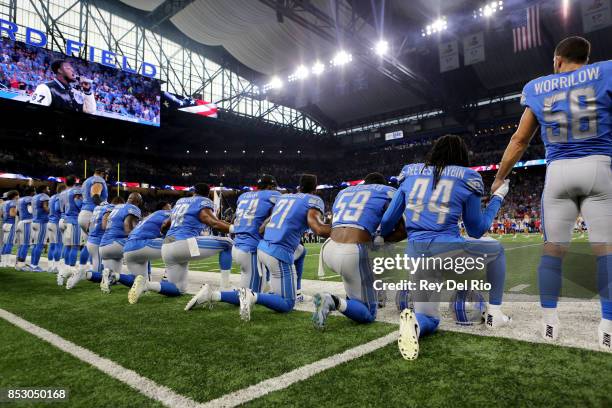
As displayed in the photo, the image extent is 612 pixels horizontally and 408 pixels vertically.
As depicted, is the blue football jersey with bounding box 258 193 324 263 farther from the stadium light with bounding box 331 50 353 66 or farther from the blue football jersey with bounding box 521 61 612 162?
the stadium light with bounding box 331 50 353 66

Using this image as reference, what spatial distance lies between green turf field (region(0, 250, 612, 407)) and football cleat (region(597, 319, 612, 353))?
13 cm

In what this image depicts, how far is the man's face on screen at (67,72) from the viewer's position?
23.0m

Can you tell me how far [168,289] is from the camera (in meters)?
5.12

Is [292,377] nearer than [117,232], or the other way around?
[292,377]

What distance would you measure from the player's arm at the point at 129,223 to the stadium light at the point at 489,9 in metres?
21.5

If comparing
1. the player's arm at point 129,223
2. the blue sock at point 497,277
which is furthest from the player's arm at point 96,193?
the blue sock at point 497,277

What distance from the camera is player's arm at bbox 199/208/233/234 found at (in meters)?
5.01

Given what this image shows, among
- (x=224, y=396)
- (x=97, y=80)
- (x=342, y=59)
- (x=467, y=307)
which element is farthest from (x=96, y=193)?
(x=342, y=59)

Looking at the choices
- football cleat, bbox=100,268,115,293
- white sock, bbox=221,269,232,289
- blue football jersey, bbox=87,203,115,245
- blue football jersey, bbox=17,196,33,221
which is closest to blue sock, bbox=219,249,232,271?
white sock, bbox=221,269,232,289

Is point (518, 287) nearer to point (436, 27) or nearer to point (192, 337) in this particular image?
point (192, 337)

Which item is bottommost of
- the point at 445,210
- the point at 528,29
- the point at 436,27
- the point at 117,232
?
the point at 117,232

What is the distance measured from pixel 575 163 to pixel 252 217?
356cm

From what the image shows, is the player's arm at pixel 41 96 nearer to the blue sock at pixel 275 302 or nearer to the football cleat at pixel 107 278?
the football cleat at pixel 107 278

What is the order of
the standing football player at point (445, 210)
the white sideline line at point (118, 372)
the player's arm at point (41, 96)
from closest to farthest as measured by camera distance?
the white sideline line at point (118, 372) < the standing football player at point (445, 210) < the player's arm at point (41, 96)
